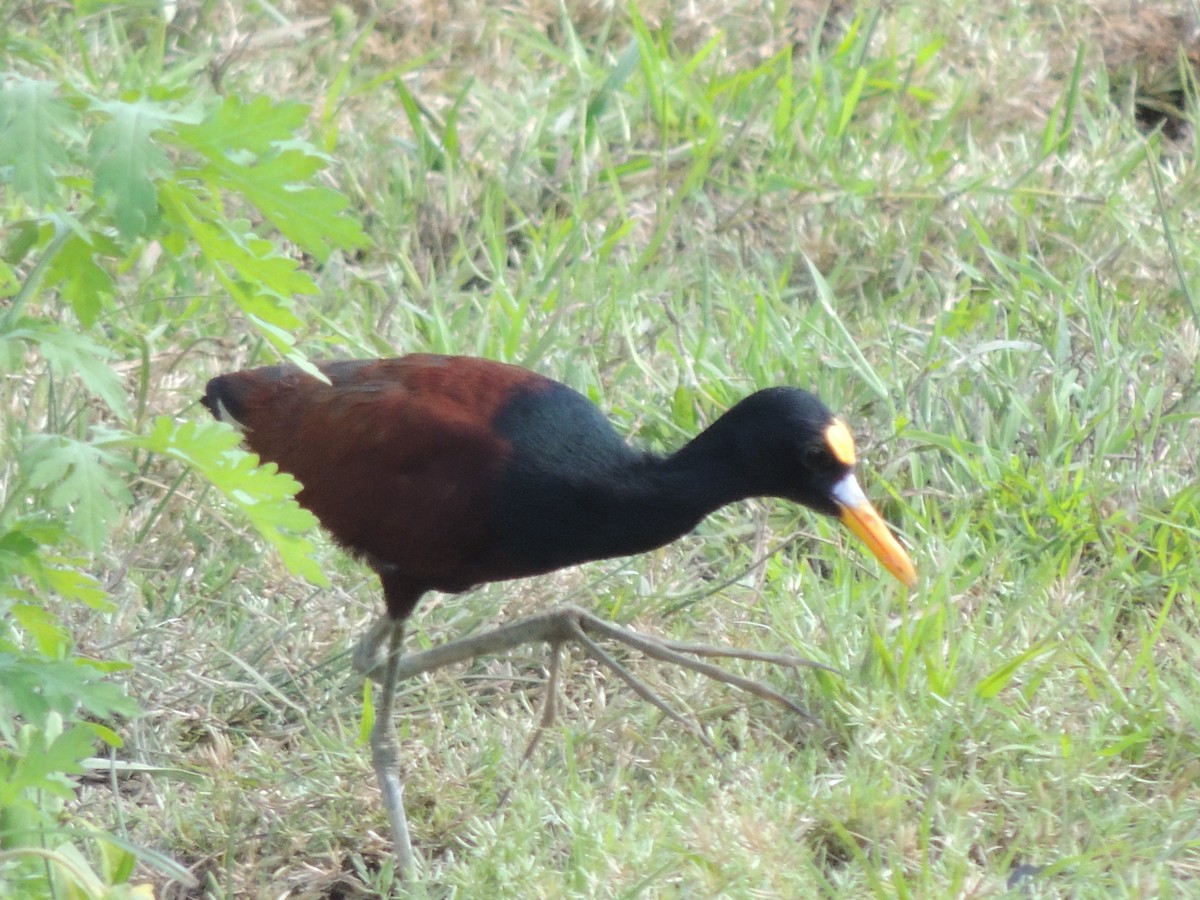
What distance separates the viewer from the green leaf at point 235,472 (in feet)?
7.08

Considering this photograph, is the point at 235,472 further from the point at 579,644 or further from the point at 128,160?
the point at 579,644

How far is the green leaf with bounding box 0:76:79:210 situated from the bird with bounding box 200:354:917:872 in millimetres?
1258

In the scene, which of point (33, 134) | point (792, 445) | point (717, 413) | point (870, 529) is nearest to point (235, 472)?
point (33, 134)

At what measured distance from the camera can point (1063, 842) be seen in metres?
2.95

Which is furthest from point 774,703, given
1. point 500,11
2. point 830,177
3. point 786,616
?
point 500,11

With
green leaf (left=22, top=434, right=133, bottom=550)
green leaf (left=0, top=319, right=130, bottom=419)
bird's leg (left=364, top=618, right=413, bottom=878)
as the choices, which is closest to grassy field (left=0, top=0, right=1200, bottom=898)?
bird's leg (left=364, top=618, right=413, bottom=878)

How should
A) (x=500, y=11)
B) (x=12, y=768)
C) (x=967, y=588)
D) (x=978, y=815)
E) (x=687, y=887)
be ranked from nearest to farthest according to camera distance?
(x=12, y=768) < (x=687, y=887) < (x=978, y=815) < (x=967, y=588) < (x=500, y=11)

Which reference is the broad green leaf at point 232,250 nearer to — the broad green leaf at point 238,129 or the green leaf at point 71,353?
the broad green leaf at point 238,129

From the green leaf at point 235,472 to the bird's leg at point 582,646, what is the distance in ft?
4.34

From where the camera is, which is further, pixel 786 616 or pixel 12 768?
pixel 786 616

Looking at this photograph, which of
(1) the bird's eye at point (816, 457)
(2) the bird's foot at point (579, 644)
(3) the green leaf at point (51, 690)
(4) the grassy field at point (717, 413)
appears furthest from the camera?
(2) the bird's foot at point (579, 644)

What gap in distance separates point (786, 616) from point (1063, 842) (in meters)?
0.87

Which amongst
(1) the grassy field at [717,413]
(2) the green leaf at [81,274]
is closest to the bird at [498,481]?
(1) the grassy field at [717,413]

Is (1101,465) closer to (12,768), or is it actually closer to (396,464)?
(396,464)
